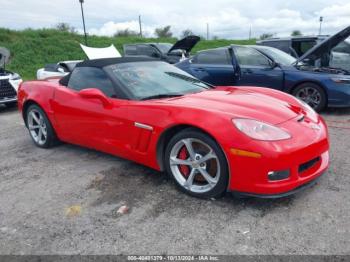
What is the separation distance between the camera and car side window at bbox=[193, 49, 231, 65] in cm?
709

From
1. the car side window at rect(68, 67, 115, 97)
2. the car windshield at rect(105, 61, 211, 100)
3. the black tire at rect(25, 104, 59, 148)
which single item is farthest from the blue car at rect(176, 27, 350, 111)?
the black tire at rect(25, 104, 59, 148)

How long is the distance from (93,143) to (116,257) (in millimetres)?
1861

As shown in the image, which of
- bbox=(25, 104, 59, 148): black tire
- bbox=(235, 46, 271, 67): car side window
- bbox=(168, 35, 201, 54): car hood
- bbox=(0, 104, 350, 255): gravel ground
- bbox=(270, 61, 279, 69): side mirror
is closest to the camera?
bbox=(0, 104, 350, 255): gravel ground

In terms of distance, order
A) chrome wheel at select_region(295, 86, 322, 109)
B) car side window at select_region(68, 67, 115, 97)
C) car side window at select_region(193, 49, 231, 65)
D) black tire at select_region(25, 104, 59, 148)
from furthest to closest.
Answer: car side window at select_region(193, 49, 231, 65) < chrome wheel at select_region(295, 86, 322, 109) < black tire at select_region(25, 104, 59, 148) < car side window at select_region(68, 67, 115, 97)

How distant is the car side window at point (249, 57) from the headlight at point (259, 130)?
4192 millimetres

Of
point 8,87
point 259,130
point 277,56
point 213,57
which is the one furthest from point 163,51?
point 259,130

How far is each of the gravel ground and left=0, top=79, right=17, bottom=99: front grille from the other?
4428 millimetres

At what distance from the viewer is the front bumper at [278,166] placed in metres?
2.57

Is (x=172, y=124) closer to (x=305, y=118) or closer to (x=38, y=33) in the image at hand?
(x=305, y=118)

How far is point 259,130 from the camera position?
2699 mm

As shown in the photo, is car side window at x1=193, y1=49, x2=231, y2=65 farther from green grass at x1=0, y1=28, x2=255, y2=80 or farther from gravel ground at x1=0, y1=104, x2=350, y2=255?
green grass at x1=0, y1=28, x2=255, y2=80

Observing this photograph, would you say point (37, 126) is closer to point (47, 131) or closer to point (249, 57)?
point (47, 131)

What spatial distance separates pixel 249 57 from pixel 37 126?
437cm

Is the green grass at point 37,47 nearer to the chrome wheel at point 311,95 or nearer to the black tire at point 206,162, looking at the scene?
the chrome wheel at point 311,95
